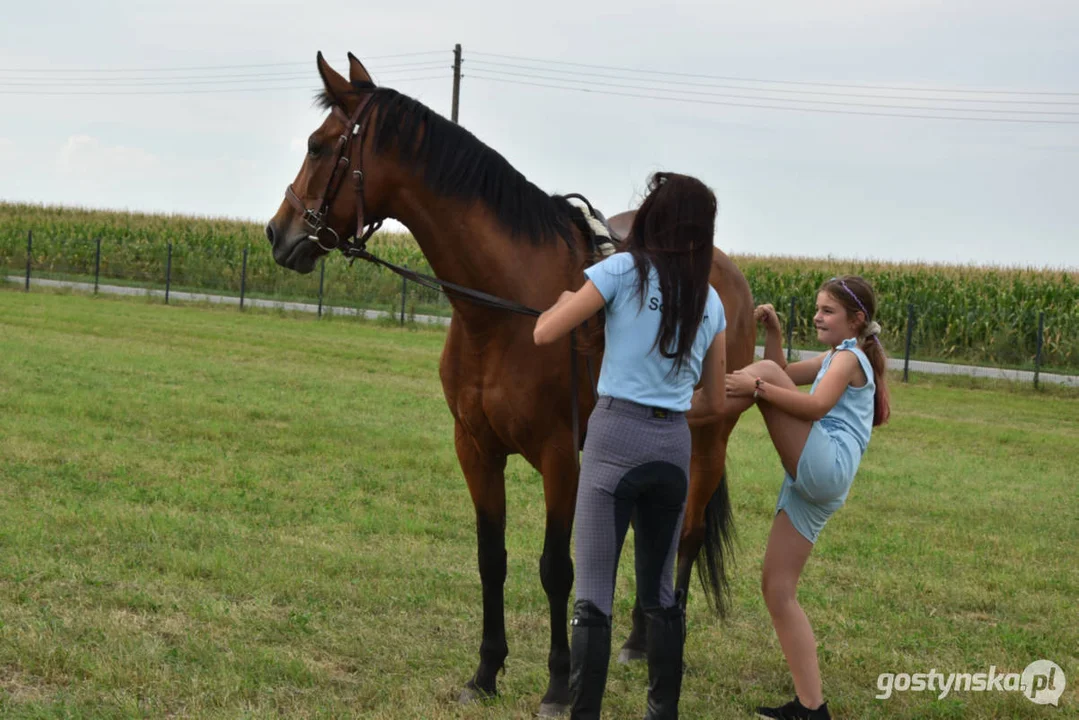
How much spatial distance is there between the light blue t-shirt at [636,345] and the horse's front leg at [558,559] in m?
0.80

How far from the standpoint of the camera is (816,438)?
4105 mm

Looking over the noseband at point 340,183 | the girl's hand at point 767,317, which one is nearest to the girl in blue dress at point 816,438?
the girl's hand at point 767,317

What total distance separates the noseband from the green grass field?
1776 millimetres

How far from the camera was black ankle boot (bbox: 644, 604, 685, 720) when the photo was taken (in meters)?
3.59

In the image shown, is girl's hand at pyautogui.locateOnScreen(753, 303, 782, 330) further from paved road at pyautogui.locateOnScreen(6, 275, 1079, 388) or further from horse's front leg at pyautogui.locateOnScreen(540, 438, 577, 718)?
paved road at pyautogui.locateOnScreen(6, 275, 1079, 388)

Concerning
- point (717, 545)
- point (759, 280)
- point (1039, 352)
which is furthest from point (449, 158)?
point (759, 280)

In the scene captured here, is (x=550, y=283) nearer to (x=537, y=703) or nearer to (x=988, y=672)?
(x=537, y=703)

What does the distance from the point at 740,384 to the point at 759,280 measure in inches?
1021

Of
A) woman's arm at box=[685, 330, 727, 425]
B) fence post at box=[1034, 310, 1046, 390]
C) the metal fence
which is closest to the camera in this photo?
woman's arm at box=[685, 330, 727, 425]

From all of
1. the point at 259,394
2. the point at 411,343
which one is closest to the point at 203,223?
the point at 411,343

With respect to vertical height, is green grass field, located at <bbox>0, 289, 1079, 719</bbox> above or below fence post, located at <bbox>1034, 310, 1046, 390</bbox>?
below

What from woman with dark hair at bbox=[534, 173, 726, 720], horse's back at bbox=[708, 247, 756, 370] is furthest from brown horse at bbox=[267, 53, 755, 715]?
horse's back at bbox=[708, 247, 756, 370]

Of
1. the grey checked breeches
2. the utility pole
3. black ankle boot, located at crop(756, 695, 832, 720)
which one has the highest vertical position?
the utility pole

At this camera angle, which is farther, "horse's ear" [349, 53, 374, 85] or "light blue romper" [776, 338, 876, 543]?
"horse's ear" [349, 53, 374, 85]
